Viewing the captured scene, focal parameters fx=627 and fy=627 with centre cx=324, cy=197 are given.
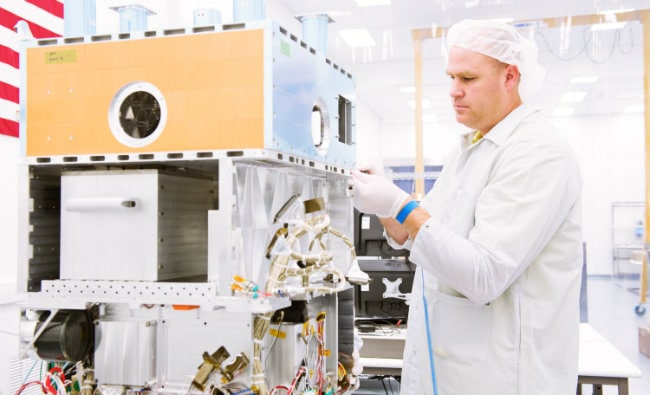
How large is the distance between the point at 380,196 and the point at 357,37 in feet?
16.1

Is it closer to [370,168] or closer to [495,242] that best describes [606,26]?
[370,168]

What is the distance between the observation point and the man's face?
1493 mm

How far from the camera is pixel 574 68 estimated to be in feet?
23.2

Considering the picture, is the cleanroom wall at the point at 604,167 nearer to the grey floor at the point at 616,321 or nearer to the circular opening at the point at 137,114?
the grey floor at the point at 616,321

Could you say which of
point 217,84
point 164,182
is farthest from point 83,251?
point 217,84

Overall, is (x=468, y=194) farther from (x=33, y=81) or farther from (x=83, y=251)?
(x=33, y=81)

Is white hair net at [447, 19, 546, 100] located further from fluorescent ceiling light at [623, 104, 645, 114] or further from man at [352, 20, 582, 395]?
fluorescent ceiling light at [623, 104, 645, 114]

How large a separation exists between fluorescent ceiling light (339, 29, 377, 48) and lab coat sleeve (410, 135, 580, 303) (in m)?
4.74

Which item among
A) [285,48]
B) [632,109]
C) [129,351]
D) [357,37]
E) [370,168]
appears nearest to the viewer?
[285,48]

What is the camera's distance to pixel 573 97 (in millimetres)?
8758

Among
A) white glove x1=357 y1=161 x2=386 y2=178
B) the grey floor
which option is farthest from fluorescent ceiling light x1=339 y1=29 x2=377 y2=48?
white glove x1=357 y1=161 x2=386 y2=178

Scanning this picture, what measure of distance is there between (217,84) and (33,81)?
393 mm

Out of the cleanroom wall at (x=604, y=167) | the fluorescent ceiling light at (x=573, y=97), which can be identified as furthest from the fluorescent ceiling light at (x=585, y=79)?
the cleanroom wall at (x=604, y=167)

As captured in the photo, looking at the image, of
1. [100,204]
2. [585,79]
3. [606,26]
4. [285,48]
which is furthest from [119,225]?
[585,79]
